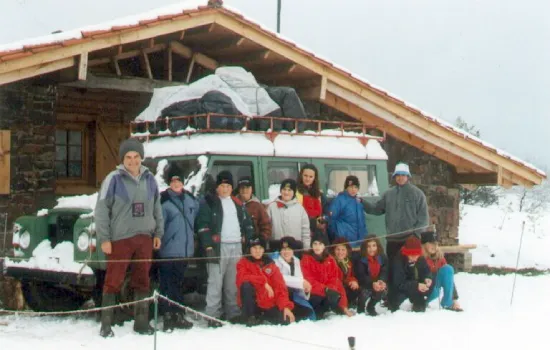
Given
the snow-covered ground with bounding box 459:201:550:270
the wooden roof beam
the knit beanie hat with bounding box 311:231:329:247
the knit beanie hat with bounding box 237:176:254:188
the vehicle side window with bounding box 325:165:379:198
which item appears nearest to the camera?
the knit beanie hat with bounding box 237:176:254:188

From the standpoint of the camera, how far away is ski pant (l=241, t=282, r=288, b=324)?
23.6 ft

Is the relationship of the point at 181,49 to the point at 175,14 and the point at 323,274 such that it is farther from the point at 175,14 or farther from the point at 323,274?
the point at 323,274

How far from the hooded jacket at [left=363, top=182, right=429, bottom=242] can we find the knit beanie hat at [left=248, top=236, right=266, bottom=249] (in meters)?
1.57

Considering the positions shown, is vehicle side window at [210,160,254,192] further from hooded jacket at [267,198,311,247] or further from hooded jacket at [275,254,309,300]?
hooded jacket at [275,254,309,300]

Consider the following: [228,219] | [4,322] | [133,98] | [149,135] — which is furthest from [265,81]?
[4,322]

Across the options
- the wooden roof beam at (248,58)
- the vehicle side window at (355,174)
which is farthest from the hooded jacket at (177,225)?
the wooden roof beam at (248,58)

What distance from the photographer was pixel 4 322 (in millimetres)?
7625

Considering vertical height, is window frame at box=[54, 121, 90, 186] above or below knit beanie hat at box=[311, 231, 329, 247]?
above

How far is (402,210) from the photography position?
8641 millimetres

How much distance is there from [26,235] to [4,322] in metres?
0.89

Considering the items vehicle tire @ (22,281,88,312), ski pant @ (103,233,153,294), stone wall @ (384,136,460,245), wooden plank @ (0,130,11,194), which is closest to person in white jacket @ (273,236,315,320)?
ski pant @ (103,233,153,294)

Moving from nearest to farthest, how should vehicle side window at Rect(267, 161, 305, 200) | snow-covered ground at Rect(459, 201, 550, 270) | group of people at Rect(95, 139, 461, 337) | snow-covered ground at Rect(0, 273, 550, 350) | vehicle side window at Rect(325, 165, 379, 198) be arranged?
snow-covered ground at Rect(0, 273, 550, 350) → group of people at Rect(95, 139, 461, 337) → vehicle side window at Rect(267, 161, 305, 200) → vehicle side window at Rect(325, 165, 379, 198) → snow-covered ground at Rect(459, 201, 550, 270)

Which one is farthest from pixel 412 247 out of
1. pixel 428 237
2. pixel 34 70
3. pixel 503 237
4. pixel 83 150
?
pixel 503 237

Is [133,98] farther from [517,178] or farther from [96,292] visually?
[517,178]
